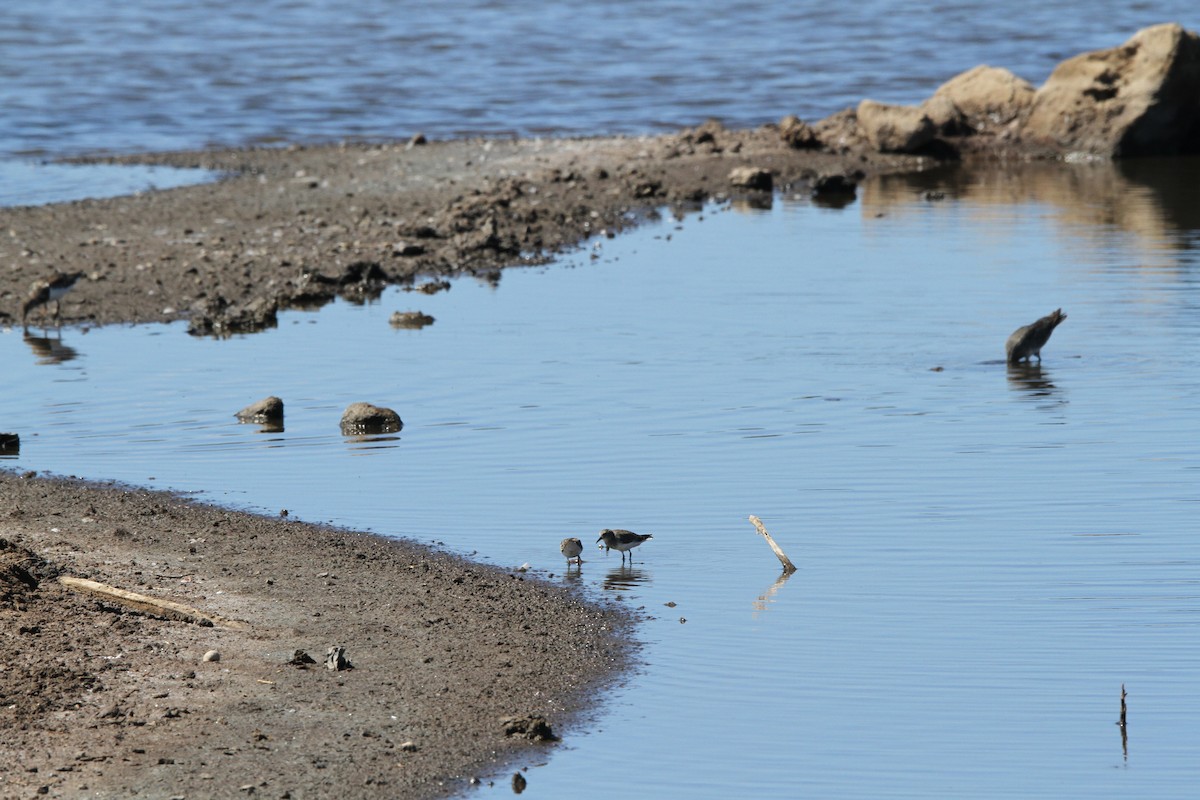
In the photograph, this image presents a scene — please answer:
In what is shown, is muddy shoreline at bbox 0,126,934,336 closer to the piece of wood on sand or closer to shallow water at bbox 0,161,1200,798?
shallow water at bbox 0,161,1200,798

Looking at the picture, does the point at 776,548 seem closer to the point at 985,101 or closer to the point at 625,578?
the point at 625,578

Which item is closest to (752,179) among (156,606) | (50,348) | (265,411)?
(50,348)

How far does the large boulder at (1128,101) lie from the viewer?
93.0 feet

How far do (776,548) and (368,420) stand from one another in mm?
4452

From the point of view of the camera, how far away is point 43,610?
868 cm

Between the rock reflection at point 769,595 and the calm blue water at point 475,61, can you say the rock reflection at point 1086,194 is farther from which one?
the rock reflection at point 769,595

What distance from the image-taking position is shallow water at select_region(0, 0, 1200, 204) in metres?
35.5

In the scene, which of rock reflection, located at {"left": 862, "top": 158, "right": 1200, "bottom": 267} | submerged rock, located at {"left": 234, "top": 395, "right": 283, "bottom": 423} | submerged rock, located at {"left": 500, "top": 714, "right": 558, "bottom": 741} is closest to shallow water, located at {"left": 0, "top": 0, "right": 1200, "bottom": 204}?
rock reflection, located at {"left": 862, "top": 158, "right": 1200, "bottom": 267}

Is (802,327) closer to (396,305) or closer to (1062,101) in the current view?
(396,305)

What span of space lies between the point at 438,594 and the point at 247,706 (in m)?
1.77

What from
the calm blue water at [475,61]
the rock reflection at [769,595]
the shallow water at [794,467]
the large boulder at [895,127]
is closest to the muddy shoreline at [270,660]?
the shallow water at [794,467]

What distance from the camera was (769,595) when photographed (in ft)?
30.3

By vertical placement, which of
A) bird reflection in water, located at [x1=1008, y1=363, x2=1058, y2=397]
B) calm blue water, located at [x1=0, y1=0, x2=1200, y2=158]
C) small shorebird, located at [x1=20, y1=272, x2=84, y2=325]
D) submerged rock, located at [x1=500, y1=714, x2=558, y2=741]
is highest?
calm blue water, located at [x1=0, y1=0, x2=1200, y2=158]

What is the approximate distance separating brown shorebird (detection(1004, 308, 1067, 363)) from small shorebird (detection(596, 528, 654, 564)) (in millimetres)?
5898
